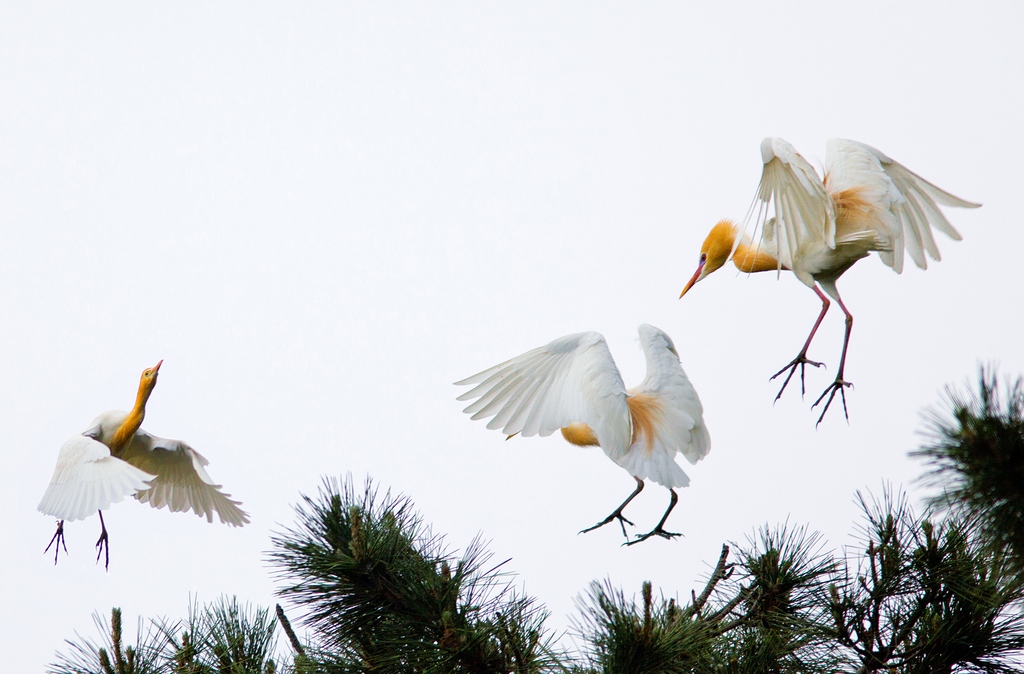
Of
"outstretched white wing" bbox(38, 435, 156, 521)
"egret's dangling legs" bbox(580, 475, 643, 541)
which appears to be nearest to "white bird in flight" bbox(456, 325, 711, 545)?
"egret's dangling legs" bbox(580, 475, 643, 541)

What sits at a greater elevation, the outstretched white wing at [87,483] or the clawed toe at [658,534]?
the outstretched white wing at [87,483]

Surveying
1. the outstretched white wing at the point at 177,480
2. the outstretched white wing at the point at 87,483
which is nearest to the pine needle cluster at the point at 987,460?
the outstretched white wing at the point at 87,483

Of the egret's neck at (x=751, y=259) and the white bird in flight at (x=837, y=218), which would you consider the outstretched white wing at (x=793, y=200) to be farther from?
the egret's neck at (x=751, y=259)

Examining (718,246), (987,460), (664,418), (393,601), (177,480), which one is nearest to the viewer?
(987,460)

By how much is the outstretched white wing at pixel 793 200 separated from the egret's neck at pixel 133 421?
11.9 ft

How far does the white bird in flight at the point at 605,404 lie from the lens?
3.29m

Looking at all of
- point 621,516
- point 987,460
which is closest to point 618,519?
point 621,516

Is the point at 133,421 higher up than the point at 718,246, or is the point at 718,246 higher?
the point at 718,246

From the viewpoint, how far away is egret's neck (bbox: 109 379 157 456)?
5.14 m

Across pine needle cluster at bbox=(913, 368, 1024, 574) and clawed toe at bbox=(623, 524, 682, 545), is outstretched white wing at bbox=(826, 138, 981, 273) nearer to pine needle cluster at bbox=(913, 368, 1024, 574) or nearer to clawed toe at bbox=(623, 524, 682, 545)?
clawed toe at bbox=(623, 524, 682, 545)

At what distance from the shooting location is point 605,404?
3.34 m

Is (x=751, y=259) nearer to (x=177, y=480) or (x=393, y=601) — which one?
(x=393, y=601)

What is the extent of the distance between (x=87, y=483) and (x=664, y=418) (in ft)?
8.64

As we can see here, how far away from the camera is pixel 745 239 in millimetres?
3641
